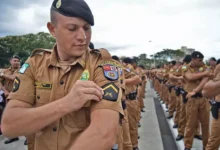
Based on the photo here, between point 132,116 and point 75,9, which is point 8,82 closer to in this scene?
point 132,116

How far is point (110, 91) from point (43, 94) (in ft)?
1.22

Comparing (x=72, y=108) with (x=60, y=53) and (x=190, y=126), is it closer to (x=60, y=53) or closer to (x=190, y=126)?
(x=60, y=53)

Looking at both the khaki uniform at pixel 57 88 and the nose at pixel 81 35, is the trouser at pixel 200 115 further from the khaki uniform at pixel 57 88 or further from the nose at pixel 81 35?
the nose at pixel 81 35

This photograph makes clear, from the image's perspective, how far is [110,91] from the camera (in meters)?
1.14

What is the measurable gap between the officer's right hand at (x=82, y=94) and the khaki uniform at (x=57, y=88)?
6 cm

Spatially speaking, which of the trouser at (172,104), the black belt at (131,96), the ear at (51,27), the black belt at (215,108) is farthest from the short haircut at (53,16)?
the trouser at (172,104)

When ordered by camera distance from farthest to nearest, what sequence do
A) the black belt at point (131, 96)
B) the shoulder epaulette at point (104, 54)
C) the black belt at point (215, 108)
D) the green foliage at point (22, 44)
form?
the green foliage at point (22, 44), the black belt at point (131, 96), the black belt at point (215, 108), the shoulder epaulette at point (104, 54)

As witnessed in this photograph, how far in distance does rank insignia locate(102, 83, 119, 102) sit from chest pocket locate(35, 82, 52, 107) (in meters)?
0.31

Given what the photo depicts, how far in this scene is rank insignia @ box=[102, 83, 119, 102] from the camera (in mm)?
1117

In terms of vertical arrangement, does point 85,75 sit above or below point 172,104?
above

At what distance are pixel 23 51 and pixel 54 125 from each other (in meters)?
45.2

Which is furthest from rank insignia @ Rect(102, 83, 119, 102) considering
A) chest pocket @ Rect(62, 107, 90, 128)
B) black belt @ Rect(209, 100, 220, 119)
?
black belt @ Rect(209, 100, 220, 119)

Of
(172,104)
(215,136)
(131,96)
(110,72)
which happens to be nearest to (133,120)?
(131,96)

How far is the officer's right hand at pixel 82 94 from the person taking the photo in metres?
1.07
